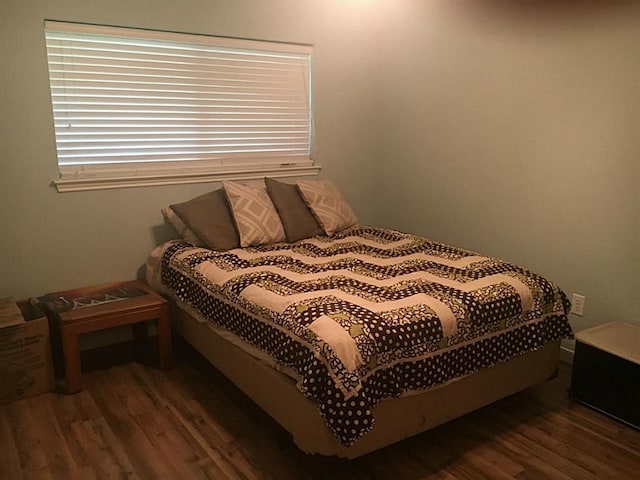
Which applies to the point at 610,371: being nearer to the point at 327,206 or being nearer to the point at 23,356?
the point at 327,206

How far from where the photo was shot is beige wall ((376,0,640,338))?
8.74 feet

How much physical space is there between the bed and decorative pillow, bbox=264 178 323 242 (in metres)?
0.36

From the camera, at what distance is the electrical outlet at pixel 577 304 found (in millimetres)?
2910

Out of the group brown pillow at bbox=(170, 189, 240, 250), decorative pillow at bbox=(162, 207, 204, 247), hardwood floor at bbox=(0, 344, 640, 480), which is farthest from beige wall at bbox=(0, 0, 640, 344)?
hardwood floor at bbox=(0, 344, 640, 480)

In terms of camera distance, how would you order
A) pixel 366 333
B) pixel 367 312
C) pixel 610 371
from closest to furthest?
pixel 366 333 < pixel 367 312 < pixel 610 371

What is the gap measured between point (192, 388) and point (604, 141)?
2.44 metres

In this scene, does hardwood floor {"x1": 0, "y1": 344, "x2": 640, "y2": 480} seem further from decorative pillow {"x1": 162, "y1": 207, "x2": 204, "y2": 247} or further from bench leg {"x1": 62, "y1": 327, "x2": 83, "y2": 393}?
decorative pillow {"x1": 162, "y1": 207, "x2": 204, "y2": 247}

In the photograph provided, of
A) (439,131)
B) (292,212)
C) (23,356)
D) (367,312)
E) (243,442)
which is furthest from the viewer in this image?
(439,131)

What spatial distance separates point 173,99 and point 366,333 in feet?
6.84

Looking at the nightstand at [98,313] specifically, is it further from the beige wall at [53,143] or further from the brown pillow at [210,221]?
the brown pillow at [210,221]

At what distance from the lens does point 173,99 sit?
3.24m

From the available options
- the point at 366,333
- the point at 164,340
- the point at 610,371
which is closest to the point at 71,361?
the point at 164,340

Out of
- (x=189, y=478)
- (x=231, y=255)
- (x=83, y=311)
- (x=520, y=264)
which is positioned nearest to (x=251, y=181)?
(x=231, y=255)

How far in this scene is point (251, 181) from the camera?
11.6 ft
